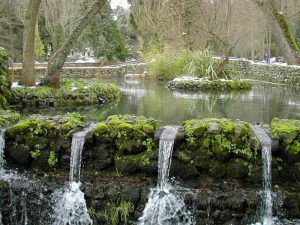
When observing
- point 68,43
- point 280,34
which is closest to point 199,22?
point 68,43

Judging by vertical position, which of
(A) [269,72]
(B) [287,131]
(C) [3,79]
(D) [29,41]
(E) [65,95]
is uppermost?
(D) [29,41]

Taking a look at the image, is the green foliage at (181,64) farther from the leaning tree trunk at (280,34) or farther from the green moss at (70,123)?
the green moss at (70,123)

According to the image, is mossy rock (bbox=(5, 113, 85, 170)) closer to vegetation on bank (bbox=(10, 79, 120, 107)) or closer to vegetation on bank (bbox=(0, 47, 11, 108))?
vegetation on bank (bbox=(0, 47, 11, 108))

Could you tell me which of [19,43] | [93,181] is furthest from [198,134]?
[19,43]

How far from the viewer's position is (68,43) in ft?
41.5

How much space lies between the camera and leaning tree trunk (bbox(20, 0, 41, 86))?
13062 mm

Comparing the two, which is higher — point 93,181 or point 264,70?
point 264,70

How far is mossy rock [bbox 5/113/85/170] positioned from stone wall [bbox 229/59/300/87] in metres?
13.2

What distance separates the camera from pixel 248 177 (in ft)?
20.8

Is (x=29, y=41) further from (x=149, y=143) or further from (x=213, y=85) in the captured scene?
(x=149, y=143)

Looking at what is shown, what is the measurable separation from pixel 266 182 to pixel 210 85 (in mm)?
11236

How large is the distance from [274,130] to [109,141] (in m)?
2.74

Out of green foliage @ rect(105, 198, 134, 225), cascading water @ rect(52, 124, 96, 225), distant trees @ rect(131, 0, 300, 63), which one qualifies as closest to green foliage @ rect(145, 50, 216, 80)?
distant trees @ rect(131, 0, 300, 63)

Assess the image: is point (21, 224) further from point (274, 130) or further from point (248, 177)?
point (274, 130)
